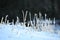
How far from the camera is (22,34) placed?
2.08 meters

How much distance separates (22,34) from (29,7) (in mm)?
461

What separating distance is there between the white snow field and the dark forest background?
0.69 ft

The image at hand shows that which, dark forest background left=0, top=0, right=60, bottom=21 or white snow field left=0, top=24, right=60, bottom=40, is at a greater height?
dark forest background left=0, top=0, right=60, bottom=21

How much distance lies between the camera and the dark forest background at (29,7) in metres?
2.25

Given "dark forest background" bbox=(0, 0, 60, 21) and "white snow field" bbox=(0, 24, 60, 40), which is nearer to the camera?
"white snow field" bbox=(0, 24, 60, 40)

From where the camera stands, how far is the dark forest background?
225 cm

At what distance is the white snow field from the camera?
2035 millimetres

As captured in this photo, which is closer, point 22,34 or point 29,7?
point 22,34

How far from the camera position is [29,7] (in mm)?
2316

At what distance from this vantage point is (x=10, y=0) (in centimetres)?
239

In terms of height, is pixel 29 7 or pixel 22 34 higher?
pixel 29 7

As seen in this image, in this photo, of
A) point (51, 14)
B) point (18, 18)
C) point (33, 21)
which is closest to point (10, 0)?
point (18, 18)

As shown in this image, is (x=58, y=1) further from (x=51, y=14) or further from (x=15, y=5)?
(x=15, y=5)

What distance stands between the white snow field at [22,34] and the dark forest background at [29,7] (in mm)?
210
